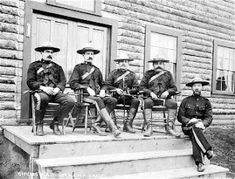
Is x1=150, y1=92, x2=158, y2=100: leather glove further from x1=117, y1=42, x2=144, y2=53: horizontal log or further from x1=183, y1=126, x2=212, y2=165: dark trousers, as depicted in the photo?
x1=117, y1=42, x2=144, y2=53: horizontal log

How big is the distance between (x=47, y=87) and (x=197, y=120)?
2521mm

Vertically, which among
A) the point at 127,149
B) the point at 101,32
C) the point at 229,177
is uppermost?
the point at 101,32

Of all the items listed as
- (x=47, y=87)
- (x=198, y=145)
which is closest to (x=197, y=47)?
(x=198, y=145)

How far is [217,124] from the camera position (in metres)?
8.78

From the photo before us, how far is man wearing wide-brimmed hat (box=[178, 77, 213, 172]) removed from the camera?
4.45 metres

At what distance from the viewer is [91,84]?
5.24 meters

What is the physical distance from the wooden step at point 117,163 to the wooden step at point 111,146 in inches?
3.9

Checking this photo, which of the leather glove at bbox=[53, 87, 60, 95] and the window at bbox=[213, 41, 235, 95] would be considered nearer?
the leather glove at bbox=[53, 87, 60, 95]

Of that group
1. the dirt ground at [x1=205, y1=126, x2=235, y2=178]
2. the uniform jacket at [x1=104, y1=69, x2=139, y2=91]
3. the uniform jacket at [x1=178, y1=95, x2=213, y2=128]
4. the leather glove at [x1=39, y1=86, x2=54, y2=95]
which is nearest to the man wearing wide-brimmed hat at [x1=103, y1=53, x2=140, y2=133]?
the uniform jacket at [x1=104, y1=69, x2=139, y2=91]

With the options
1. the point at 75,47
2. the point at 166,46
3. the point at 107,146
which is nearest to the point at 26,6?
the point at 75,47

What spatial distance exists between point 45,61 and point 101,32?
221 centimetres

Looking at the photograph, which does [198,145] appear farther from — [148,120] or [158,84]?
[158,84]

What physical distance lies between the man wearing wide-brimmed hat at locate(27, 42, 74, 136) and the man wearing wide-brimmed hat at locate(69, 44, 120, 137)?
33 centimetres

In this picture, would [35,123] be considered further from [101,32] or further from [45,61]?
[101,32]
